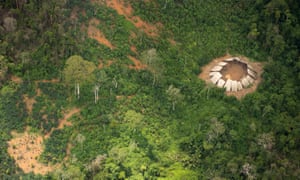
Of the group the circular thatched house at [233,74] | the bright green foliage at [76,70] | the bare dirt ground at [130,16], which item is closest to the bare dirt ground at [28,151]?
the bright green foliage at [76,70]

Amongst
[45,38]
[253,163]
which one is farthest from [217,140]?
[45,38]

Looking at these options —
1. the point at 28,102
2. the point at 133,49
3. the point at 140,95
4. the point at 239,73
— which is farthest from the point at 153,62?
the point at 28,102

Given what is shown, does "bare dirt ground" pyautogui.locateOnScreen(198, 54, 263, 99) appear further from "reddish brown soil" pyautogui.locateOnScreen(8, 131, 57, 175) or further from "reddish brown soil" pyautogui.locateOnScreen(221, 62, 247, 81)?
"reddish brown soil" pyautogui.locateOnScreen(8, 131, 57, 175)

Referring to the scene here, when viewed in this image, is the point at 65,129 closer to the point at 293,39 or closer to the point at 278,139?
the point at 278,139

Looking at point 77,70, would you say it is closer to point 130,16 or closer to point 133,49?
point 133,49

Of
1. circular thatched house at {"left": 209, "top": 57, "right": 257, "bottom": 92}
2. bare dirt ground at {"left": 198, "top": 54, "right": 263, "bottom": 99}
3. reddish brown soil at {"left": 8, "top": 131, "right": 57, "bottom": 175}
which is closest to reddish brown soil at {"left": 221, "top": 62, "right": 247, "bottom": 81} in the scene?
circular thatched house at {"left": 209, "top": 57, "right": 257, "bottom": 92}

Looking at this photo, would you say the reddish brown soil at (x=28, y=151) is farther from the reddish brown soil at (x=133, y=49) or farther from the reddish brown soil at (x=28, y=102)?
the reddish brown soil at (x=133, y=49)

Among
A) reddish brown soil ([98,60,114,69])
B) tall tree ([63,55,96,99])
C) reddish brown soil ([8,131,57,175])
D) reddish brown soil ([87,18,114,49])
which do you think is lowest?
reddish brown soil ([8,131,57,175])
